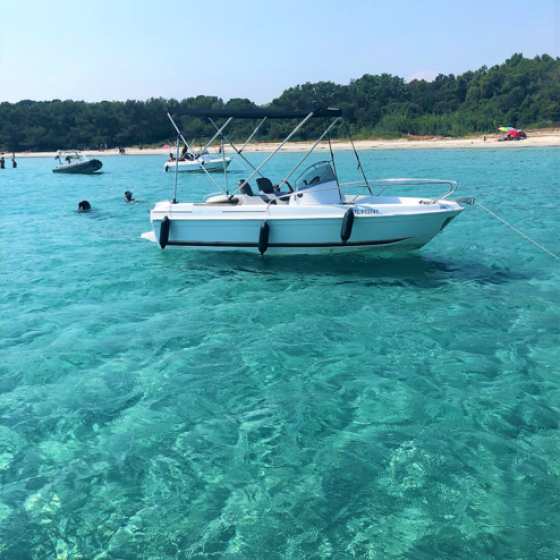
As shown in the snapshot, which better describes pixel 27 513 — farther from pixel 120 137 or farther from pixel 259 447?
pixel 120 137

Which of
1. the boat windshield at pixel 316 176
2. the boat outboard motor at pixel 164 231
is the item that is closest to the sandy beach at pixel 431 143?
the boat outboard motor at pixel 164 231

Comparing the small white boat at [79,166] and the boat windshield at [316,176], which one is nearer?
the boat windshield at [316,176]

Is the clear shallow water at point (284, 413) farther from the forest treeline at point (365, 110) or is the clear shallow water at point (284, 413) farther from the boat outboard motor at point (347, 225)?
the forest treeline at point (365, 110)

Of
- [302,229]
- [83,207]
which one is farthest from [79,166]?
[302,229]

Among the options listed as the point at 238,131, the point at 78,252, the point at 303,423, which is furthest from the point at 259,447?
the point at 238,131

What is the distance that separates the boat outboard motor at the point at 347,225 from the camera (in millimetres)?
11148

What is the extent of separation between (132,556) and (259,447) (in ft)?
5.42

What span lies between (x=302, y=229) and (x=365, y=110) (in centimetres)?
8639

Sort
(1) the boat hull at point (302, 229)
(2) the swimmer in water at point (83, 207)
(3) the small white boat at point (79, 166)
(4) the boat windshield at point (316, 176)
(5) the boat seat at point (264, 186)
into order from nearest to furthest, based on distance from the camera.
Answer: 1. (1) the boat hull at point (302, 229)
2. (4) the boat windshield at point (316, 176)
3. (5) the boat seat at point (264, 186)
4. (2) the swimmer in water at point (83, 207)
5. (3) the small white boat at point (79, 166)

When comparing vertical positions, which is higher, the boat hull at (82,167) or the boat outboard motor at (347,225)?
the boat hull at (82,167)

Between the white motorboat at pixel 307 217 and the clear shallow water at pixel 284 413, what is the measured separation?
0.73 meters

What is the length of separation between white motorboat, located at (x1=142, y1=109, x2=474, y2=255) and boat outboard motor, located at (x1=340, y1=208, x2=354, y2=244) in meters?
0.02

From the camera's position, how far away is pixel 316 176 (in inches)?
465

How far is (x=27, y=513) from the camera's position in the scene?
4.53 meters
